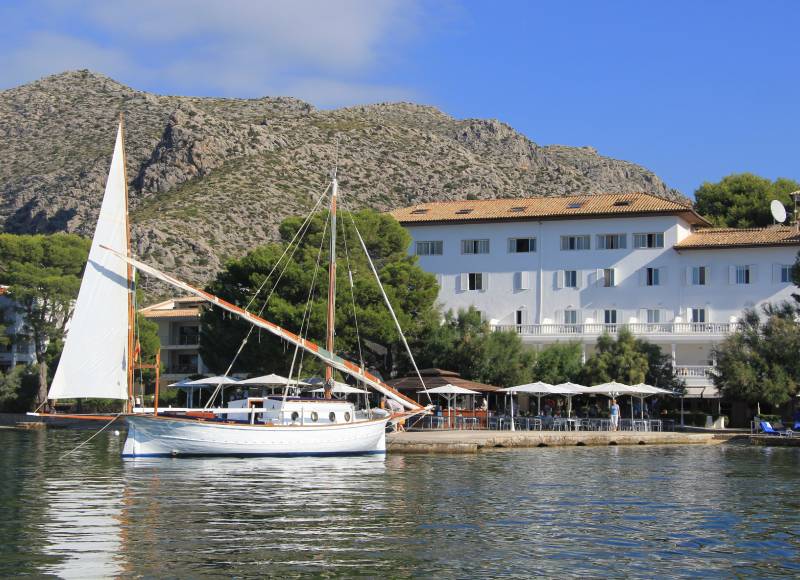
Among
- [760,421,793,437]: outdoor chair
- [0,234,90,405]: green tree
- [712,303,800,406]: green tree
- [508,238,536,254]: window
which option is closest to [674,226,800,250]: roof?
[508,238,536,254]: window

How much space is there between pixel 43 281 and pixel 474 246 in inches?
1190

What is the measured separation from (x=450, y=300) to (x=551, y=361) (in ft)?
48.8

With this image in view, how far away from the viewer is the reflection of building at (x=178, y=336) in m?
91.8

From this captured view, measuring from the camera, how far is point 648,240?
251ft

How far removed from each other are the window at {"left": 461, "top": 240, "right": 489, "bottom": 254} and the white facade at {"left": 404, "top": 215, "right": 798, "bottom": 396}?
7cm

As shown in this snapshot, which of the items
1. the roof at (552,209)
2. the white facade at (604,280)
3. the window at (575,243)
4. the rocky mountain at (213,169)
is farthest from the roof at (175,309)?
the window at (575,243)

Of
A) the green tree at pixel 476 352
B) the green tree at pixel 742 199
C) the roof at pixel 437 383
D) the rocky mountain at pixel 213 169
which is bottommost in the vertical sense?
the roof at pixel 437 383

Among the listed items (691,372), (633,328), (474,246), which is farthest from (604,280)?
(691,372)

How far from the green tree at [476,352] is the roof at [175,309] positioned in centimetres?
2634

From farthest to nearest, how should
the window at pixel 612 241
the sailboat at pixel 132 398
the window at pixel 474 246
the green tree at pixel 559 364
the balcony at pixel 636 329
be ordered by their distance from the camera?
1. the window at pixel 474 246
2. the window at pixel 612 241
3. the balcony at pixel 636 329
4. the green tree at pixel 559 364
5. the sailboat at pixel 132 398

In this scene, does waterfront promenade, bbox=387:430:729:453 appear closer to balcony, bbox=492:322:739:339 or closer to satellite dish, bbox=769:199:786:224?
balcony, bbox=492:322:739:339

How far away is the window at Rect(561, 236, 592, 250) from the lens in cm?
7806

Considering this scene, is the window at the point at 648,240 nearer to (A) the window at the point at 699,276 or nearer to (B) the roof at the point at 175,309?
(A) the window at the point at 699,276

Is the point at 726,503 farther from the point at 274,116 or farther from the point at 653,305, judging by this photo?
the point at 274,116
